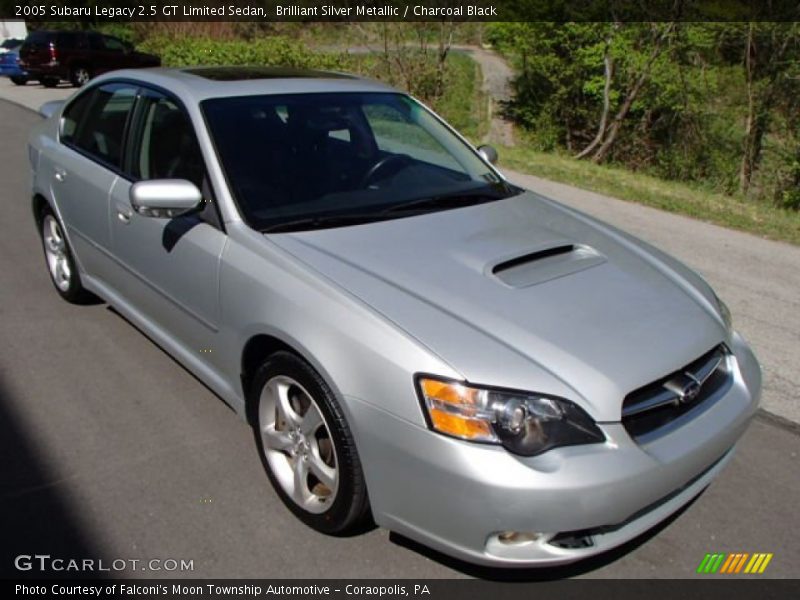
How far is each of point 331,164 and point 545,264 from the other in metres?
1.15

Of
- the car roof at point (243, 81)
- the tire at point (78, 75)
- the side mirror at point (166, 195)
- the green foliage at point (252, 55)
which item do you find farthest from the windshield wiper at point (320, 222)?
the tire at point (78, 75)

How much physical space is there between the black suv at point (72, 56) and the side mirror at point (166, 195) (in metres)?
20.7

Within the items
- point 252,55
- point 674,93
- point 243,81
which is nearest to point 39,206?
point 243,81

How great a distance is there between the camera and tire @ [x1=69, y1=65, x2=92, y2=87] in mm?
21281

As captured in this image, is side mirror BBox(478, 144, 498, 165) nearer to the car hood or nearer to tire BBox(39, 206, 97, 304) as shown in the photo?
the car hood

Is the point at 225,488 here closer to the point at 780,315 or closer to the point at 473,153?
the point at 473,153

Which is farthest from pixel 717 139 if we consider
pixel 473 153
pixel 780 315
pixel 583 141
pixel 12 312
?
pixel 12 312

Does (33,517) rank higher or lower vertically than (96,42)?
lower

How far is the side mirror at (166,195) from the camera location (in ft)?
9.53

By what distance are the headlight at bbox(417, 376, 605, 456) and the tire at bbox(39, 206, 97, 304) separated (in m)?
3.28

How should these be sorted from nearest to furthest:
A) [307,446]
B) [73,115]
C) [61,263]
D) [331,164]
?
[307,446] → [331,164] → [73,115] → [61,263]

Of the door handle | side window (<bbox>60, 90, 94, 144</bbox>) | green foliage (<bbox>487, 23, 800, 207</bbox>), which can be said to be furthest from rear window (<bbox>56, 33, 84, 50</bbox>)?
the door handle

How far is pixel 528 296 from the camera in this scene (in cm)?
255

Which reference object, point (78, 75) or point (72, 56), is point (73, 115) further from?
point (78, 75)
